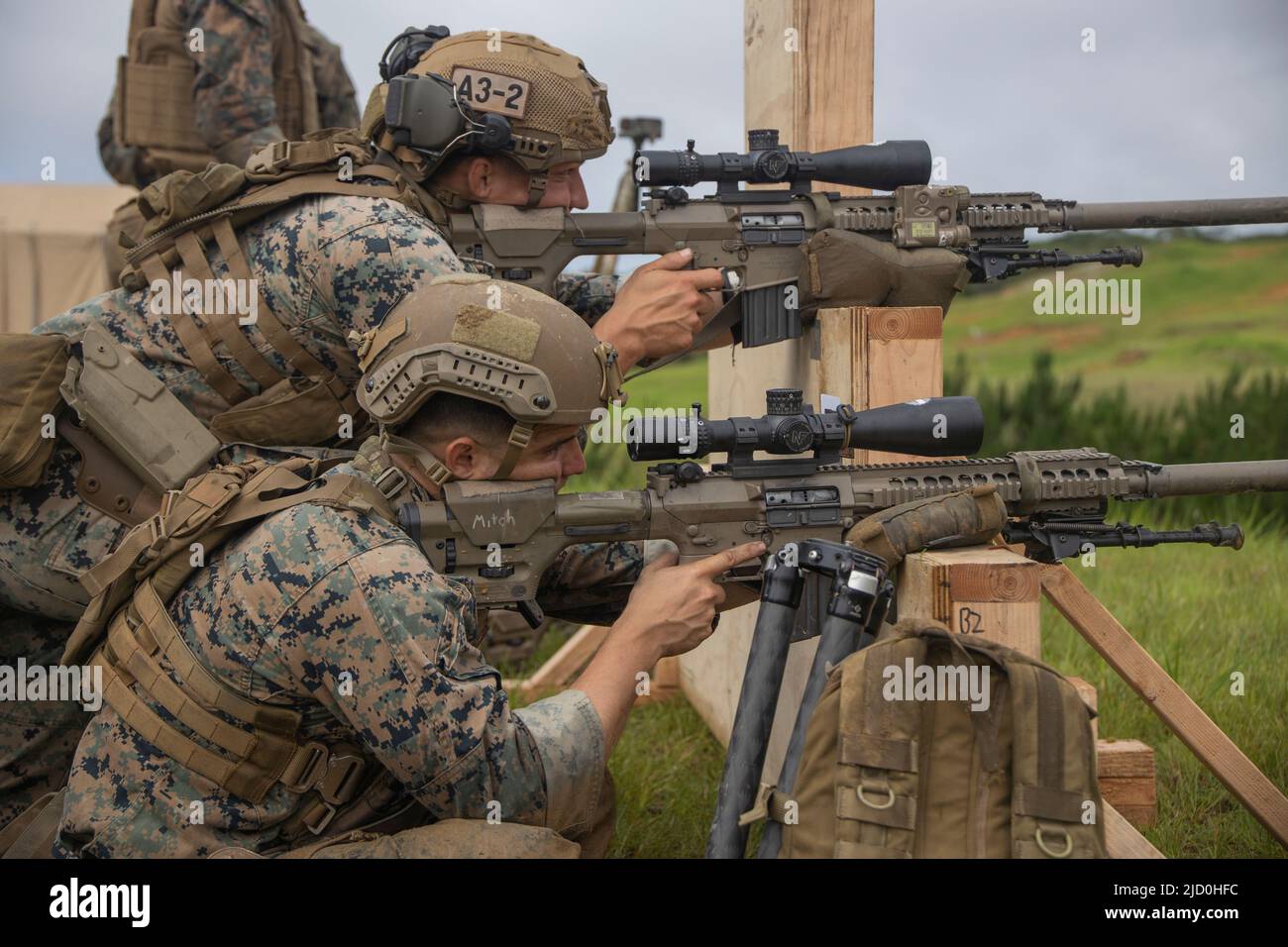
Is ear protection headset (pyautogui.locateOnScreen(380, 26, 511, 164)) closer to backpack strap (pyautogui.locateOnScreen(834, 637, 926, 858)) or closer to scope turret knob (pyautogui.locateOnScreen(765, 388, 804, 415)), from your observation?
scope turret knob (pyautogui.locateOnScreen(765, 388, 804, 415))

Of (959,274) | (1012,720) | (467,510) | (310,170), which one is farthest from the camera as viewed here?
(959,274)

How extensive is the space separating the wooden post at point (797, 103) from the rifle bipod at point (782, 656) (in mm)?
1252

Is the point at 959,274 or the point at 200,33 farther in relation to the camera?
the point at 200,33

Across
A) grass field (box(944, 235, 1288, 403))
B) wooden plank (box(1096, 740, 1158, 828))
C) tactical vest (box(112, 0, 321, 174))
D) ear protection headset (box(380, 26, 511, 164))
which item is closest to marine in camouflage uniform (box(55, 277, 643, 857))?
ear protection headset (box(380, 26, 511, 164))

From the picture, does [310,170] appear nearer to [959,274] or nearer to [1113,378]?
[959,274]

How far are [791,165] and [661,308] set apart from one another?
66cm

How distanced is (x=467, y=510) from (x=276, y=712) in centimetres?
71

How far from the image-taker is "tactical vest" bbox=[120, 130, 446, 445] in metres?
4.02

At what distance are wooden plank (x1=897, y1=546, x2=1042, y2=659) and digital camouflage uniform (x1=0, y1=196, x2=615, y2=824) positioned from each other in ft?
5.62

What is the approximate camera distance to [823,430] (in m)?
3.54

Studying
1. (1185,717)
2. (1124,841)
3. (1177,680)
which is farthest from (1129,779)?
(1177,680)

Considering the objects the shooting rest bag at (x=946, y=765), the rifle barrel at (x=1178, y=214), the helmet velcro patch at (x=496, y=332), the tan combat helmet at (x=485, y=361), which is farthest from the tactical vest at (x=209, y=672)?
the rifle barrel at (x=1178, y=214)
